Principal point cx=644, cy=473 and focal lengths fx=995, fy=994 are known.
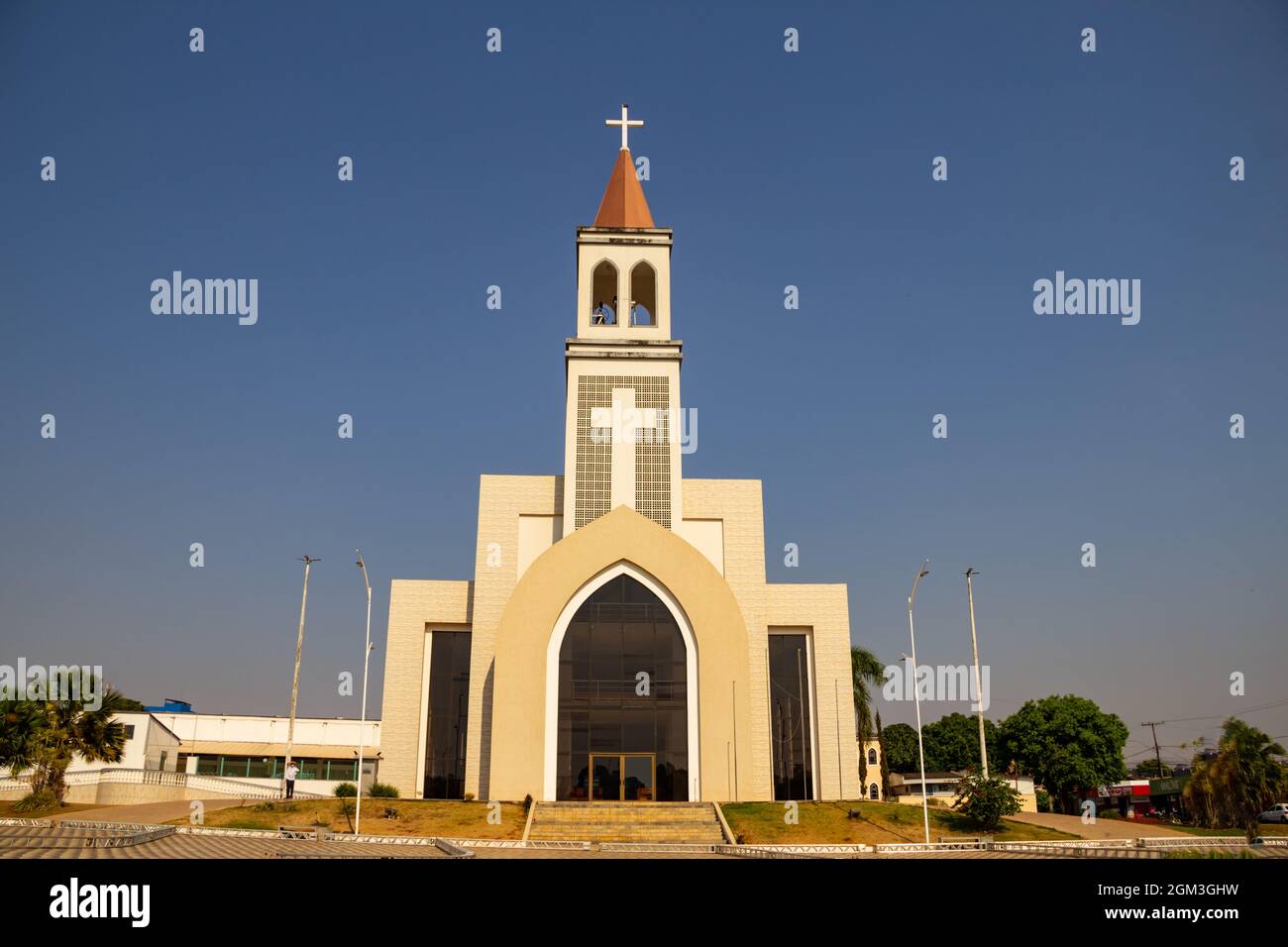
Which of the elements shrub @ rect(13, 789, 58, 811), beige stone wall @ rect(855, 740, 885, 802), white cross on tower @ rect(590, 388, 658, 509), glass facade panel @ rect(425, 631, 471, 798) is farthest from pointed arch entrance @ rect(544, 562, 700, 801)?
shrub @ rect(13, 789, 58, 811)

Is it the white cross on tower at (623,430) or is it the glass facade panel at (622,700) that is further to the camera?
the white cross on tower at (623,430)

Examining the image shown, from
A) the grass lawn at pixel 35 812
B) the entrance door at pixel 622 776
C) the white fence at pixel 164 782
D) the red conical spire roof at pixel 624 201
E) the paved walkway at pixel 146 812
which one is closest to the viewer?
the paved walkway at pixel 146 812

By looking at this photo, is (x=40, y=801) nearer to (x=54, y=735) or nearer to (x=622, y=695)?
(x=54, y=735)

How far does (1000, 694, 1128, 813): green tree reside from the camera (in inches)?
2970

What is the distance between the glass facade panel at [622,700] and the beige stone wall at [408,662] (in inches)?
288

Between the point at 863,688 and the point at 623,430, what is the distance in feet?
72.4

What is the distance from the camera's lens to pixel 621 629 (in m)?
43.9

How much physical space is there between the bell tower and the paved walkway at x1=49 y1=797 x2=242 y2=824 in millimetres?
19947

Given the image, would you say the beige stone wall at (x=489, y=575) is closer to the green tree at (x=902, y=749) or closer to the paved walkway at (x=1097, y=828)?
the paved walkway at (x=1097, y=828)

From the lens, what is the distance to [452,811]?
3759 cm

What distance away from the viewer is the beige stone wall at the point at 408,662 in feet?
157

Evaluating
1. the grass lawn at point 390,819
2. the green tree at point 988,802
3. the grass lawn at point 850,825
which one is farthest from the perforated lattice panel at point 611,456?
the green tree at point 988,802

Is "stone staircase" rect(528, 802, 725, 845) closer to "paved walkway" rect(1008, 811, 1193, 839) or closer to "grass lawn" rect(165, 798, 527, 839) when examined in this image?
"grass lawn" rect(165, 798, 527, 839)

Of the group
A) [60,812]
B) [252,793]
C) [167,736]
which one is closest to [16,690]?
[60,812]
